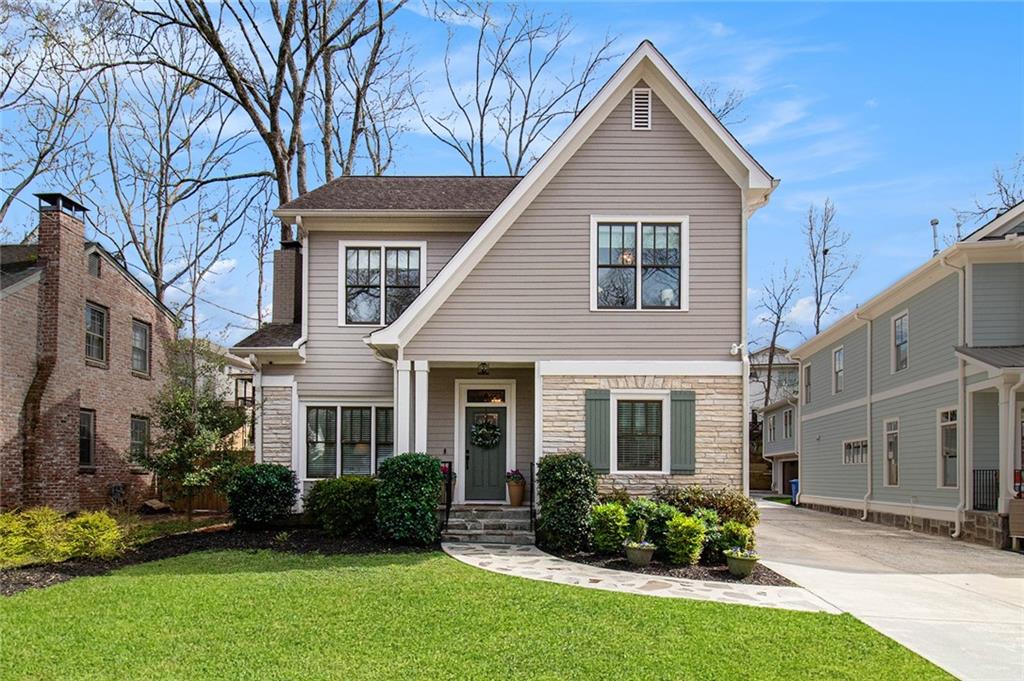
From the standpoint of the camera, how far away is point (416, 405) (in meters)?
13.2

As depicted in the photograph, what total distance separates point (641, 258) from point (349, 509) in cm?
640

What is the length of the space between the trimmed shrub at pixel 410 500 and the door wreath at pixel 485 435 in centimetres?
246

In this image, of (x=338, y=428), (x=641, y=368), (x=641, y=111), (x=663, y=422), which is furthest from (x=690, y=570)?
(x=641, y=111)

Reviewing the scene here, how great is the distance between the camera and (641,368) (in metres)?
13.2

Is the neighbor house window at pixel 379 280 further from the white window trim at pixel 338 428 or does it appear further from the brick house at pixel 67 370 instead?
the brick house at pixel 67 370

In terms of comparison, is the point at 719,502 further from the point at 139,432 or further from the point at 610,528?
the point at 139,432

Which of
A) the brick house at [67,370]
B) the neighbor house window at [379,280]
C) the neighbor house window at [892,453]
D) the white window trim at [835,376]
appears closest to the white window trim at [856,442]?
the neighbor house window at [892,453]

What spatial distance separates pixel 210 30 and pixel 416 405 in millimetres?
14013

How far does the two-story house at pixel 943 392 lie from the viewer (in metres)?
15.4

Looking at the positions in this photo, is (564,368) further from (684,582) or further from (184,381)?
(184,381)

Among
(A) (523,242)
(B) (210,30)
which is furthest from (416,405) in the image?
(B) (210,30)

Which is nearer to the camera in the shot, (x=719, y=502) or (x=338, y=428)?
(x=719, y=502)

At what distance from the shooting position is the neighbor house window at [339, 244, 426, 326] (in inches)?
602

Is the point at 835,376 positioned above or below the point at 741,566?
above
